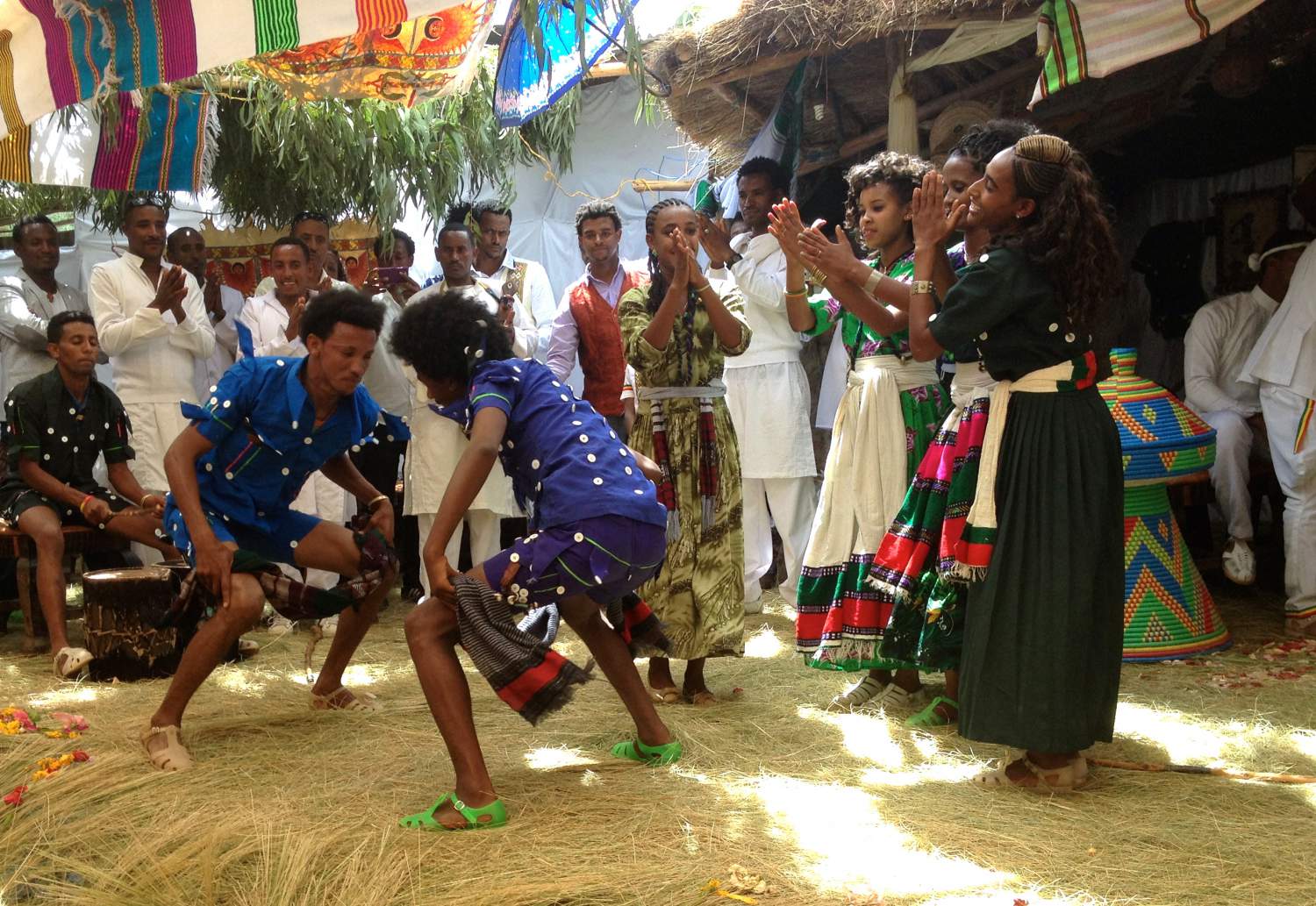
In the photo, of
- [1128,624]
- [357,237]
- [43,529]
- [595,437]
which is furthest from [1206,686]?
[357,237]

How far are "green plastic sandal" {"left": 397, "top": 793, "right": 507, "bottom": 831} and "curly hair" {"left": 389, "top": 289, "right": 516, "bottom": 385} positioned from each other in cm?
128

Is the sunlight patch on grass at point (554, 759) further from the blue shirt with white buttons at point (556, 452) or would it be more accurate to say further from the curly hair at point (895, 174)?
the curly hair at point (895, 174)

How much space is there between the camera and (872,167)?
4.73 meters

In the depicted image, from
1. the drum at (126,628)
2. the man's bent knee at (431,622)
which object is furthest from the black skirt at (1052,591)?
the drum at (126,628)

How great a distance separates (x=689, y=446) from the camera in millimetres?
5039

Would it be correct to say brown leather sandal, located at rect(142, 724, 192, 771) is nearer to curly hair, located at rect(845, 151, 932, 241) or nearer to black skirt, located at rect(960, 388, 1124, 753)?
black skirt, located at rect(960, 388, 1124, 753)

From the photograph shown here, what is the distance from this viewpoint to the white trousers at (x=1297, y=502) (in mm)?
5844

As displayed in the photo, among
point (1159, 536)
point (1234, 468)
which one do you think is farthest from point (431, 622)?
point (1234, 468)

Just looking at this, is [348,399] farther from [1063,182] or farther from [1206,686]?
[1206,686]

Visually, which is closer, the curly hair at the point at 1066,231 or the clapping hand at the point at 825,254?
the curly hair at the point at 1066,231

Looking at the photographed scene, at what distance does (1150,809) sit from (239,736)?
10.3 feet

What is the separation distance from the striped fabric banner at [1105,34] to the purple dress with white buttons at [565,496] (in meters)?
2.43

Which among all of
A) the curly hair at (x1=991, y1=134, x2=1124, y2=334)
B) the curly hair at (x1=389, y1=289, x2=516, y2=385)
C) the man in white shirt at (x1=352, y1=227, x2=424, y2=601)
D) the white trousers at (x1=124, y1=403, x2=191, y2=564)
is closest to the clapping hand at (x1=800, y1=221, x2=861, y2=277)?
the curly hair at (x1=991, y1=134, x2=1124, y2=334)

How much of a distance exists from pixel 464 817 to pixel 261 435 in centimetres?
164
